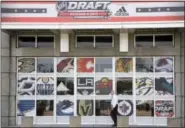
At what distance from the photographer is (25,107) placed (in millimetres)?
20781

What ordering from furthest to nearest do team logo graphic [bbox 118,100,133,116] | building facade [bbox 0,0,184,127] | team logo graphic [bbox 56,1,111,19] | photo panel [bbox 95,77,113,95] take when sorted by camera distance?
photo panel [bbox 95,77,113,95] < team logo graphic [bbox 118,100,133,116] < building facade [bbox 0,0,184,127] < team logo graphic [bbox 56,1,111,19]

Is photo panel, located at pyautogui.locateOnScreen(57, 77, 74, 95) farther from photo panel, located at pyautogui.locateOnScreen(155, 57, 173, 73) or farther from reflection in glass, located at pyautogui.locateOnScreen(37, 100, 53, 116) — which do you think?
photo panel, located at pyautogui.locateOnScreen(155, 57, 173, 73)

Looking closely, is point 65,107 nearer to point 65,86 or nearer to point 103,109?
point 65,86

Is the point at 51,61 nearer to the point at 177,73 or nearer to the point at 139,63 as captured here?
the point at 139,63

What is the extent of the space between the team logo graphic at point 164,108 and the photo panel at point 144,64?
1.59 m

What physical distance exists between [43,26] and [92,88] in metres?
3.82

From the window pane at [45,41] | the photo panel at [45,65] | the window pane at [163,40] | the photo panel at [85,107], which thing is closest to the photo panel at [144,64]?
the window pane at [163,40]

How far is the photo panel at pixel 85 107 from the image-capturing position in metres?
20.7

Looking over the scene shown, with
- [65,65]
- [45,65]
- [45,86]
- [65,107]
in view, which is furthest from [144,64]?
[45,86]

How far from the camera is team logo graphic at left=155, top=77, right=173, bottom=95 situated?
20.5m

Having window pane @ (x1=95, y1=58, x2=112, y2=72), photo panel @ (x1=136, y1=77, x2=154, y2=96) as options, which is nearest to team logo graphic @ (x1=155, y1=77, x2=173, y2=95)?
photo panel @ (x1=136, y1=77, x2=154, y2=96)

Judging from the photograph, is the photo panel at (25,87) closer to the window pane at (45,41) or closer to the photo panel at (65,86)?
the photo panel at (65,86)

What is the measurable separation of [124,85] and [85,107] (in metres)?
2.11

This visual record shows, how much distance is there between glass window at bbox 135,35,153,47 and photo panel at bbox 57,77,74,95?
11.7ft
